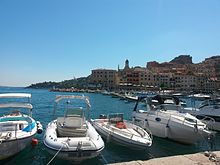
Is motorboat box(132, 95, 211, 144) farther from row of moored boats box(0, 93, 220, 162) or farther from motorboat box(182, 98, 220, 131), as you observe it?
motorboat box(182, 98, 220, 131)

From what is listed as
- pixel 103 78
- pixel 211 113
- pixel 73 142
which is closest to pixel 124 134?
pixel 73 142

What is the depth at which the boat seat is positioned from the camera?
11703 mm

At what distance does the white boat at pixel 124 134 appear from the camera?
12.0 meters

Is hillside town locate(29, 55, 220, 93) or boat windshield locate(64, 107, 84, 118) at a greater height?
hillside town locate(29, 55, 220, 93)

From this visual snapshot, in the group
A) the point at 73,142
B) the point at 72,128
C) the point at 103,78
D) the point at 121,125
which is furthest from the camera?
the point at 103,78

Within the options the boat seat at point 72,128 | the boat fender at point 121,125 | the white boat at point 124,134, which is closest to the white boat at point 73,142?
the boat seat at point 72,128

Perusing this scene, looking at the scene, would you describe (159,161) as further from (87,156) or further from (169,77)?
(169,77)

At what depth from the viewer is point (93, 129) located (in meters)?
12.4

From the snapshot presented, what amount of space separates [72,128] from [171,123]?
6535 millimetres

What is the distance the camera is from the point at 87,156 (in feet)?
31.4

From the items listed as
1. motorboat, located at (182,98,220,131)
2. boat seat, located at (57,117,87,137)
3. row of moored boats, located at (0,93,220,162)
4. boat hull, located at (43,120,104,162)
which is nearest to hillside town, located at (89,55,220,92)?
motorboat, located at (182,98,220,131)

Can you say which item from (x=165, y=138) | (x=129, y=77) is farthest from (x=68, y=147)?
A: (x=129, y=77)

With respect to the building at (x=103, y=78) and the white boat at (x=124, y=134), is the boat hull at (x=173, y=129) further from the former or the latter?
the building at (x=103, y=78)

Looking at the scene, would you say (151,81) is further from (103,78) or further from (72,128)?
(72,128)
